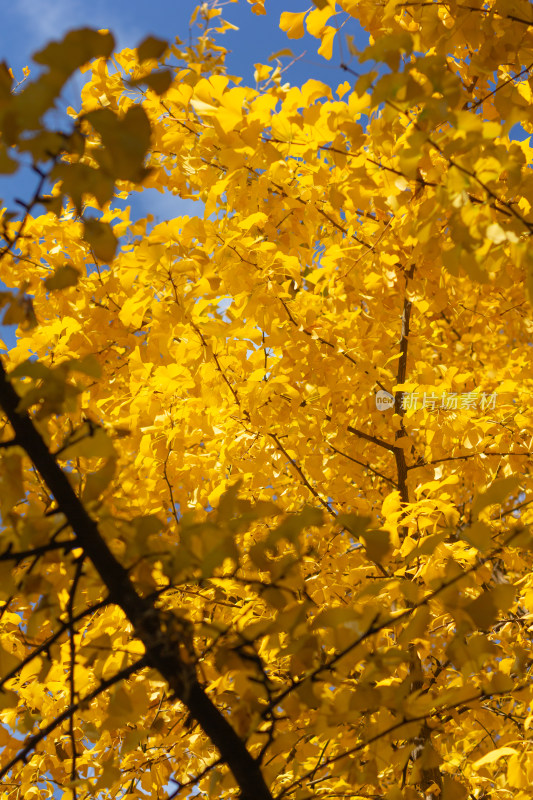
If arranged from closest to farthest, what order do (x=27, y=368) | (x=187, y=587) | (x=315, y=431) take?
(x=27, y=368) < (x=187, y=587) < (x=315, y=431)

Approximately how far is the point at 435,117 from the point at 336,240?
1.61 meters

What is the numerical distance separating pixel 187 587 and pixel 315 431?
780mm

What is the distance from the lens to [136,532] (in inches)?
38.4

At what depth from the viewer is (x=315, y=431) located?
2.50m

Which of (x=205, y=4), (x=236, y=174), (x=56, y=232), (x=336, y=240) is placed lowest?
(x=236, y=174)

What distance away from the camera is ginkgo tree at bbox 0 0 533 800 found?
1.00 m

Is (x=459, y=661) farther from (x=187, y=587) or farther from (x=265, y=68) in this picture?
(x=265, y=68)

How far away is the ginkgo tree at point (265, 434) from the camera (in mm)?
1001

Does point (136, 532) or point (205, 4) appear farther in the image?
point (205, 4)

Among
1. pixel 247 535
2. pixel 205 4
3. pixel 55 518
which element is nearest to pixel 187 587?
pixel 247 535

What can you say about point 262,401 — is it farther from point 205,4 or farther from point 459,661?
point 205,4

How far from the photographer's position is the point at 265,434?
2.28 meters

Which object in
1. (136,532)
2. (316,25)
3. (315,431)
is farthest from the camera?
(315,431)

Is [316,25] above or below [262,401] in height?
above
